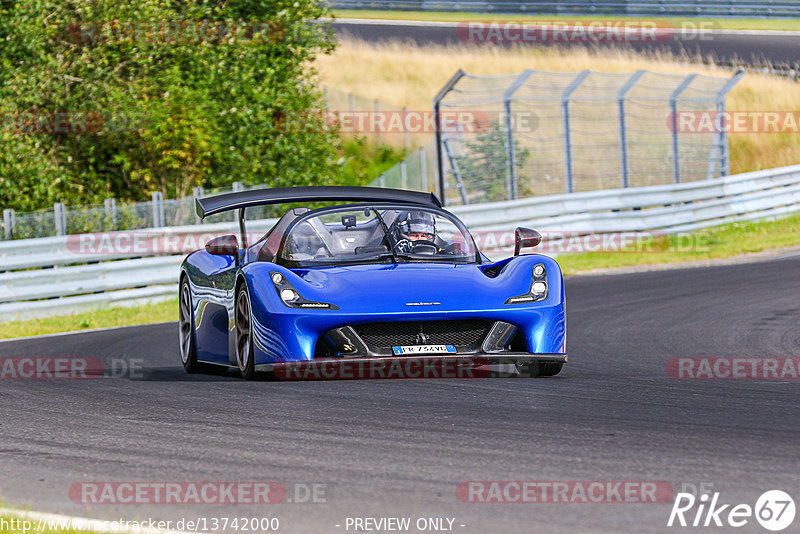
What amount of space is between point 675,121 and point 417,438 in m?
17.6

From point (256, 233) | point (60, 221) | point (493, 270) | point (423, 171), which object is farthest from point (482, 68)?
point (493, 270)

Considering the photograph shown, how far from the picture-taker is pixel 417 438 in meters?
6.21

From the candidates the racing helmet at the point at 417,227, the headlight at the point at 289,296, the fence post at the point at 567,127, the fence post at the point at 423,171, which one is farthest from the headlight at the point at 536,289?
the fence post at the point at 423,171

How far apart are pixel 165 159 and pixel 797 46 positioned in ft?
81.7

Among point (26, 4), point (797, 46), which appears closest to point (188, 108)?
point (26, 4)

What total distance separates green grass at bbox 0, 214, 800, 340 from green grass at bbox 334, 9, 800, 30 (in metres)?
19.1

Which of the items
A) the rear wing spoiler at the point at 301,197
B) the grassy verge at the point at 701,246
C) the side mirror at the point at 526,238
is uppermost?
the rear wing spoiler at the point at 301,197

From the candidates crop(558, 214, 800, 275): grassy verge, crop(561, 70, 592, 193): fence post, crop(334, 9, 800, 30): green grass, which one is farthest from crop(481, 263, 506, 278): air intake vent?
crop(334, 9, 800, 30): green grass

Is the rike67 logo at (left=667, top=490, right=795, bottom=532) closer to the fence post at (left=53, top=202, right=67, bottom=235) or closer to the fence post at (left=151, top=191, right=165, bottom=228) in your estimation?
the fence post at (left=53, top=202, right=67, bottom=235)

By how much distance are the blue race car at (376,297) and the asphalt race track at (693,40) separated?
30.3 metres

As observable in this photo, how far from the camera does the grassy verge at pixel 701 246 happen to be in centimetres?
2008

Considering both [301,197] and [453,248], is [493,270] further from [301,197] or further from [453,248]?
[301,197]

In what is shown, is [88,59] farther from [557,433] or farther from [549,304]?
[557,433]

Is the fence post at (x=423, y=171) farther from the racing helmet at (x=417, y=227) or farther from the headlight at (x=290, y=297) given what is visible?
the headlight at (x=290, y=297)
